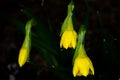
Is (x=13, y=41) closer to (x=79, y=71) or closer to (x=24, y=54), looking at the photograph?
(x=24, y=54)

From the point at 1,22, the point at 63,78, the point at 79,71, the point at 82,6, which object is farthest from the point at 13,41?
the point at 79,71

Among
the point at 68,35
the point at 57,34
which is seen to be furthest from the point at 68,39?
the point at 57,34

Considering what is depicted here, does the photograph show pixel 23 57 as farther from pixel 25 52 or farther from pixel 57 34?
pixel 57 34

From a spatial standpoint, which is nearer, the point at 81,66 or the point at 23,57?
the point at 81,66

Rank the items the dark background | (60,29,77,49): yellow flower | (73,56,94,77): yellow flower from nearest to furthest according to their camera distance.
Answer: (73,56,94,77): yellow flower, (60,29,77,49): yellow flower, the dark background

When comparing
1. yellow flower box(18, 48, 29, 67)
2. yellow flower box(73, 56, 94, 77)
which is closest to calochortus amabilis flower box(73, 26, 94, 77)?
yellow flower box(73, 56, 94, 77)

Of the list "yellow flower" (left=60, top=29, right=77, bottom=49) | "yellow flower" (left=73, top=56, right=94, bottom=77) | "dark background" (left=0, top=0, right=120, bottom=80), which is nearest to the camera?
"yellow flower" (left=73, top=56, right=94, bottom=77)

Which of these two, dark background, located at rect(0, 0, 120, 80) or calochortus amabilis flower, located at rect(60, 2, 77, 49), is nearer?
calochortus amabilis flower, located at rect(60, 2, 77, 49)

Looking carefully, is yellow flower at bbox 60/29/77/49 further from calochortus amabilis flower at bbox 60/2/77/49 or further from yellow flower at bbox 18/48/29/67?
yellow flower at bbox 18/48/29/67

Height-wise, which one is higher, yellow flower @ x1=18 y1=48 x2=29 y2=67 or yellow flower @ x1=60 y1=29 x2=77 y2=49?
yellow flower @ x1=60 y1=29 x2=77 y2=49
